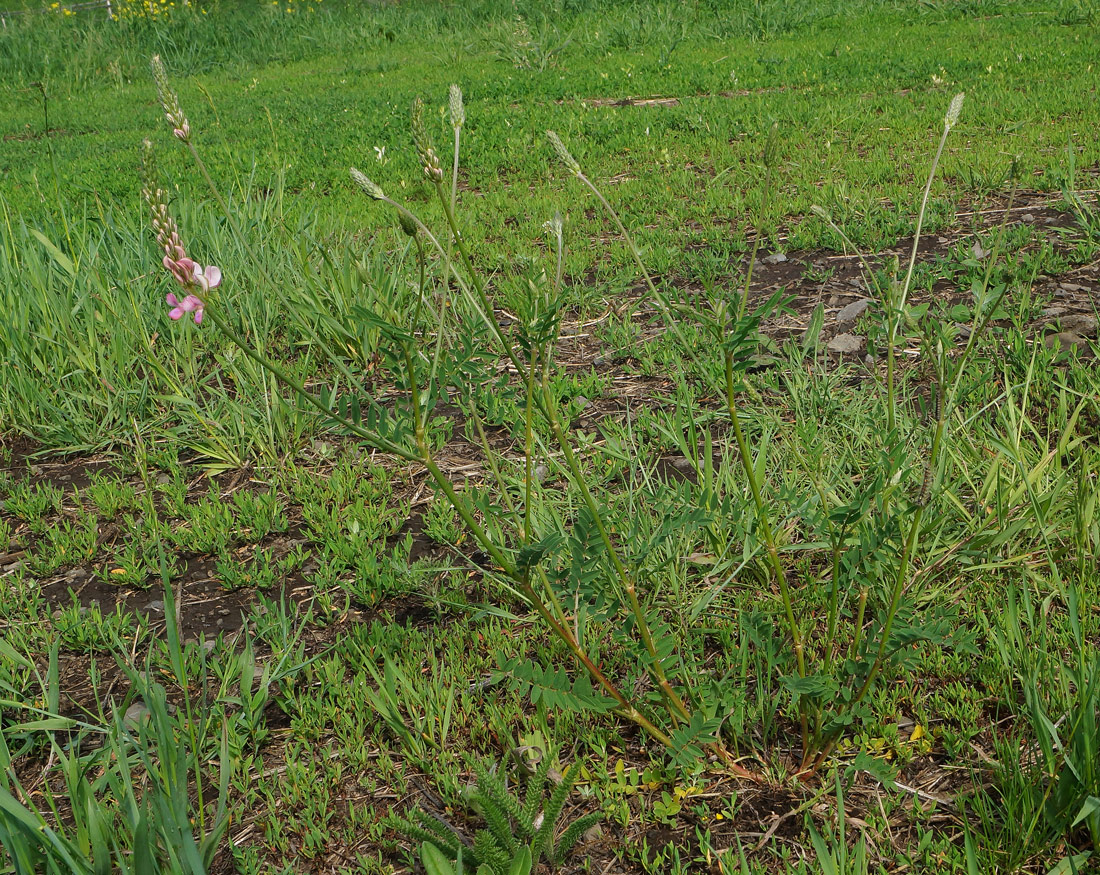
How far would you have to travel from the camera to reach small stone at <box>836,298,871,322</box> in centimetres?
340

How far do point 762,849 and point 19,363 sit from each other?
2831mm

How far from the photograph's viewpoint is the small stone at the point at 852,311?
3.40 m

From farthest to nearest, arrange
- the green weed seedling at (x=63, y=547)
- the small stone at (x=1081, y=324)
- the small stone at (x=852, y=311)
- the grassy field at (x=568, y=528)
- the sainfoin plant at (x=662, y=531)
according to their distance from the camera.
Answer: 1. the small stone at (x=852, y=311)
2. the small stone at (x=1081, y=324)
3. the green weed seedling at (x=63, y=547)
4. the grassy field at (x=568, y=528)
5. the sainfoin plant at (x=662, y=531)

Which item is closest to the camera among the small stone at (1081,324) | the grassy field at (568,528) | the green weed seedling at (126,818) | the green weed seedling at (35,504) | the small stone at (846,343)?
the green weed seedling at (126,818)

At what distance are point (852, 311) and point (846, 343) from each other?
0.98 feet

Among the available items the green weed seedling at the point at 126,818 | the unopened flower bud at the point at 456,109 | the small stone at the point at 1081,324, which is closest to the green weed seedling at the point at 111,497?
the green weed seedling at the point at 126,818

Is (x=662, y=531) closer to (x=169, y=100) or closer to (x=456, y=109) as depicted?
(x=456, y=109)

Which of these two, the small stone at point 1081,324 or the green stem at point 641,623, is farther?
the small stone at point 1081,324

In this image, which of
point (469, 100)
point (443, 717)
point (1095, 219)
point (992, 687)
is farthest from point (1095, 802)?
point (469, 100)

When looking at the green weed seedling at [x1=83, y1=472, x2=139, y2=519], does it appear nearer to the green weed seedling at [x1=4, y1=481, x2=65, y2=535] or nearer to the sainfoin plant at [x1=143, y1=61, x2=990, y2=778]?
the green weed seedling at [x1=4, y1=481, x2=65, y2=535]

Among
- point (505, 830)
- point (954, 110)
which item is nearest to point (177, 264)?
point (505, 830)

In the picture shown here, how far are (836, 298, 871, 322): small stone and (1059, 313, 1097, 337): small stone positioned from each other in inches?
25.9

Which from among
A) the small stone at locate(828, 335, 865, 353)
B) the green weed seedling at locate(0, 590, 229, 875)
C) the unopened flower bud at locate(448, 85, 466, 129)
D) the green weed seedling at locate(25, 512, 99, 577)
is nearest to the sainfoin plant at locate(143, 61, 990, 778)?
the unopened flower bud at locate(448, 85, 466, 129)

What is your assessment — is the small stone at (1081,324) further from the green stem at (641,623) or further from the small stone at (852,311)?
the green stem at (641,623)
